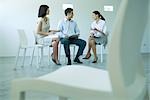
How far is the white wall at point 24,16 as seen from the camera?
801 cm

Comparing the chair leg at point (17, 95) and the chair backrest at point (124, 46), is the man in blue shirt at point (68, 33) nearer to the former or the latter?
the chair leg at point (17, 95)

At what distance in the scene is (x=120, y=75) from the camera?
2.63 ft

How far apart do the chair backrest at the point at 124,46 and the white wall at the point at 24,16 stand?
22.7 ft

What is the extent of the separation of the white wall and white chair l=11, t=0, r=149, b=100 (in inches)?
271

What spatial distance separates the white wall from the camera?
26.3ft

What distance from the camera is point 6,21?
8023mm

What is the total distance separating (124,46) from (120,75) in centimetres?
8

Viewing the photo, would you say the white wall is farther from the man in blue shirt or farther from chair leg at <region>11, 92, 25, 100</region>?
chair leg at <region>11, 92, 25, 100</region>

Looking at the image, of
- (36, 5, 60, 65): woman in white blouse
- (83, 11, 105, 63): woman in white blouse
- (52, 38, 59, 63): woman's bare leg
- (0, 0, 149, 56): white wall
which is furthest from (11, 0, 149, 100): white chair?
(0, 0, 149, 56): white wall

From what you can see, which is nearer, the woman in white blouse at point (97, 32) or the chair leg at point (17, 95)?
the chair leg at point (17, 95)

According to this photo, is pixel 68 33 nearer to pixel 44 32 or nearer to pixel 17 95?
pixel 44 32

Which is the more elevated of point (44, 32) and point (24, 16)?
point (24, 16)


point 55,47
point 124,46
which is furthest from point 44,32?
point 124,46

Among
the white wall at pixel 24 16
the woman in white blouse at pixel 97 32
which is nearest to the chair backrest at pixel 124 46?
the woman in white blouse at pixel 97 32
